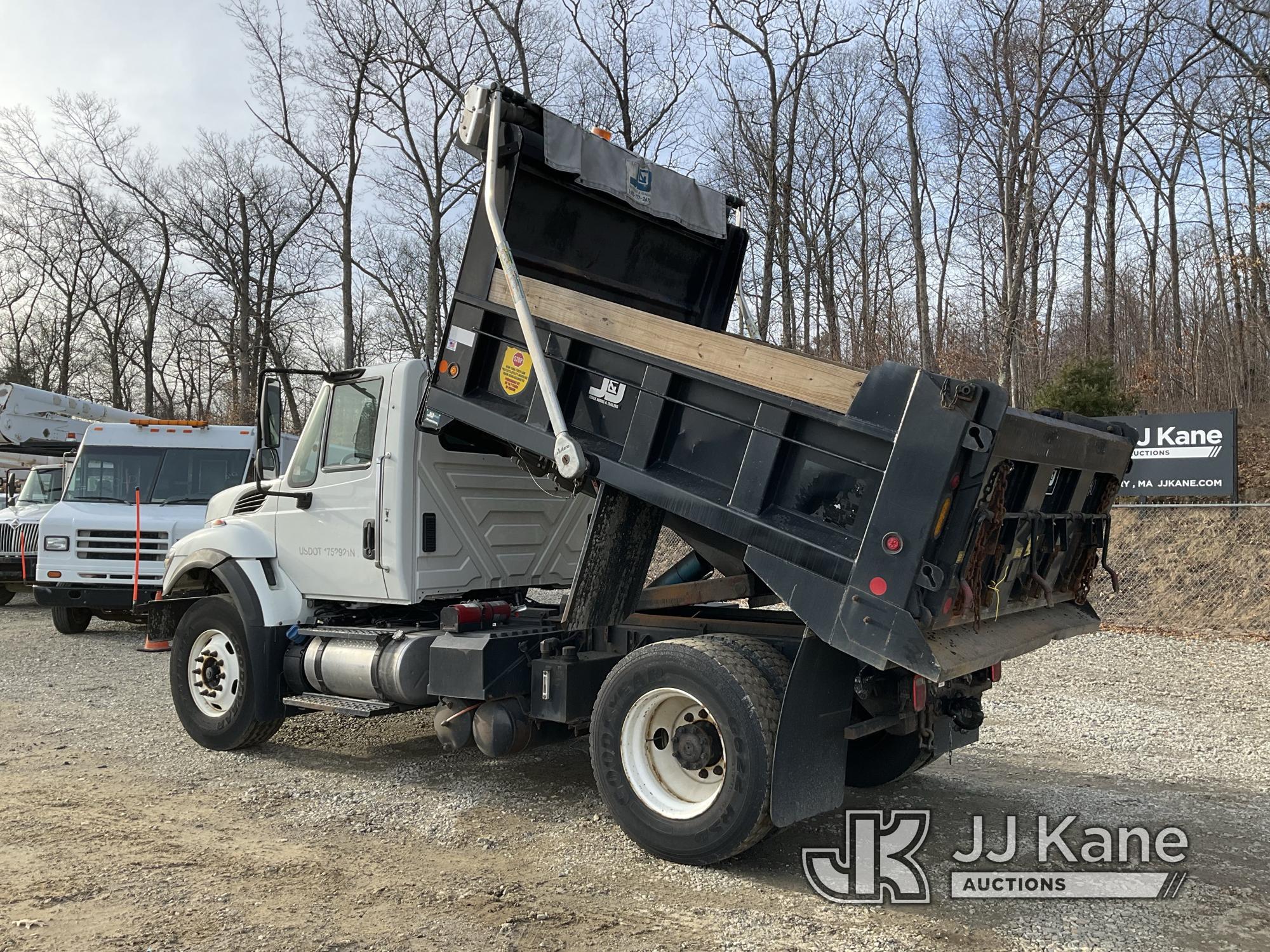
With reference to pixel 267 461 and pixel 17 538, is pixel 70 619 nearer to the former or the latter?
pixel 17 538

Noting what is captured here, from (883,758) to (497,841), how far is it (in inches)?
88.8

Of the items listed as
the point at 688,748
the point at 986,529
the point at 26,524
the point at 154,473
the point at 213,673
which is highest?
the point at 154,473

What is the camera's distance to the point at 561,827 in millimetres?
5438

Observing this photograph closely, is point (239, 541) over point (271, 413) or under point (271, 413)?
under

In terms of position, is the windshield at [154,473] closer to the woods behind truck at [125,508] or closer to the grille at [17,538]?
the woods behind truck at [125,508]

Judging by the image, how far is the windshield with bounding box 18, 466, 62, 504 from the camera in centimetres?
1658

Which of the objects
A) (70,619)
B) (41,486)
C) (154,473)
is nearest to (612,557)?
(154,473)

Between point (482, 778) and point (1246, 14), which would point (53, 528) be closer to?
point (482, 778)

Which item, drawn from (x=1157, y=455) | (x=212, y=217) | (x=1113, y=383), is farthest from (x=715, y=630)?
(x=212, y=217)

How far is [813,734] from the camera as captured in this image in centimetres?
458

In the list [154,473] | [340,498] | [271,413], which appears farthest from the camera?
[154,473]

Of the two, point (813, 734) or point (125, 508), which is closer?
point (813, 734)

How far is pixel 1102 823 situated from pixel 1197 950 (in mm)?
1617

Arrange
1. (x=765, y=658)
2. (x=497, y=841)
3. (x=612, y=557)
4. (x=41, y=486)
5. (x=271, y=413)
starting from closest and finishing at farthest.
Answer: (x=765, y=658), (x=497, y=841), (x=612, y=557), (x=271, y=413), (x=41, y=486)
